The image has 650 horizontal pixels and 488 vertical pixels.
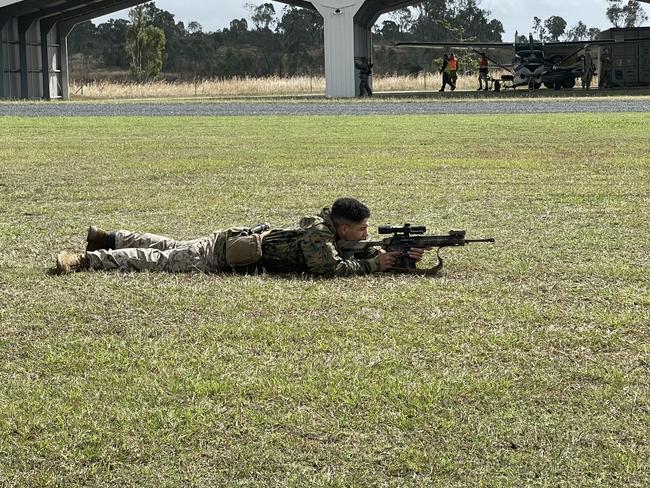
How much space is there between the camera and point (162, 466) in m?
3.88

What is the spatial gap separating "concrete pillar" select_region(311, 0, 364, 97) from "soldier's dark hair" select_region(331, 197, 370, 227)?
38.8m

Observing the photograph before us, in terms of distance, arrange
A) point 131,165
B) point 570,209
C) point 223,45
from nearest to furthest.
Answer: point 570,209 → point 131,165 → point 223,45

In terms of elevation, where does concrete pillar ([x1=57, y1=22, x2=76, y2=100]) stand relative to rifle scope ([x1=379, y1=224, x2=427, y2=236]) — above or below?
above

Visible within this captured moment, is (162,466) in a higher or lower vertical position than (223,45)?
lower

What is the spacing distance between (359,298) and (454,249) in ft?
6.42

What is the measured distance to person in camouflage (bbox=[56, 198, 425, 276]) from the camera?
7.00 meters

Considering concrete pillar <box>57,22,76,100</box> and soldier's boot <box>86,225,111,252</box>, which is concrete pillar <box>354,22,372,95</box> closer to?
concrete pillar <box>57,22,76,100</box>

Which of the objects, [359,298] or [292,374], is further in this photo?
[359,298]

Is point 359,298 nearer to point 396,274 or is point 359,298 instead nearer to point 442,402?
point 396,274

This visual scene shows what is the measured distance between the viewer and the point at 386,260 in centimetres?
711

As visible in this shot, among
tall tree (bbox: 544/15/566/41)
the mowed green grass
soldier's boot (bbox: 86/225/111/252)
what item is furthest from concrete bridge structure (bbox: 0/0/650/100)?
tall tree (bbox: 544/15/566/41)

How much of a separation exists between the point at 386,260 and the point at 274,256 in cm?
79

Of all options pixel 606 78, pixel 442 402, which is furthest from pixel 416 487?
pixel 606 78

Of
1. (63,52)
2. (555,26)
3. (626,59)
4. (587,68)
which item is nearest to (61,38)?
(63,52)
